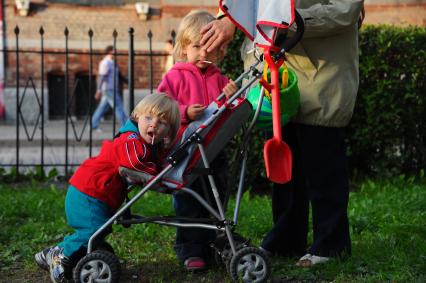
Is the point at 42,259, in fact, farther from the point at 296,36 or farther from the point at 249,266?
the point at 296,36

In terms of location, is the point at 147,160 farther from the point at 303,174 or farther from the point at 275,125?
the point at 303,174

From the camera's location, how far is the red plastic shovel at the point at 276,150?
3.53 metres

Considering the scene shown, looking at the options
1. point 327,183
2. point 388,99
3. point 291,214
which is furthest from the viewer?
point 388,99

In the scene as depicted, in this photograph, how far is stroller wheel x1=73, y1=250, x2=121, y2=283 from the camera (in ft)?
12.5

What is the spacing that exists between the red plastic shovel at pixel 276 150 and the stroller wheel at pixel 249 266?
1.45 ft

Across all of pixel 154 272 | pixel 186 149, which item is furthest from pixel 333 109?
pixel 154 272

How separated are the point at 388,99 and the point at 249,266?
4222 millimetres

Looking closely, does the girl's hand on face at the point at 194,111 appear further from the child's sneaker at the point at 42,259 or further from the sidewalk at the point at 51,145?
the sidewalk at the point at 51,145

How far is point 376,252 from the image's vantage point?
4598 mm

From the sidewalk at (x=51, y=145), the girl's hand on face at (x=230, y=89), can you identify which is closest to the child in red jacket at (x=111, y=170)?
the girl's hand on face at (x=230, y=89)

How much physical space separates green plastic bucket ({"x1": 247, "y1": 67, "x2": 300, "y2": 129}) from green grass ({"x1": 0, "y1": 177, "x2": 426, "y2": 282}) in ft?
2.71

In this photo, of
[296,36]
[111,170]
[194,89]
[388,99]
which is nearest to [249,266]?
[111,170]

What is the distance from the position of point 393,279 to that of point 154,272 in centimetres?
126

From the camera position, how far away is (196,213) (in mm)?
4293
